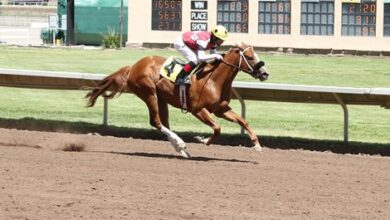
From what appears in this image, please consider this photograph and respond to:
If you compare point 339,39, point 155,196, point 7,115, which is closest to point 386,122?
point 7,115

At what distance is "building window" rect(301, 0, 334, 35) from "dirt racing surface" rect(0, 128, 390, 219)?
1889cm

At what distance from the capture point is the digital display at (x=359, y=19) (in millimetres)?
30891

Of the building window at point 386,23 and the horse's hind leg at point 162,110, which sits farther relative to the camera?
the building window at point 386,23

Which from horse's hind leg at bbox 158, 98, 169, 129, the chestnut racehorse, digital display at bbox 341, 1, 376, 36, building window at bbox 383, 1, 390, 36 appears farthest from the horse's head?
building window at bbox 383, 1, 390, 36

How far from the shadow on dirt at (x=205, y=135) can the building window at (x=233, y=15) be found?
18.1m

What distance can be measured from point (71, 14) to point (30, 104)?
877 inches

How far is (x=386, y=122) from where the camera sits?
15.9 m

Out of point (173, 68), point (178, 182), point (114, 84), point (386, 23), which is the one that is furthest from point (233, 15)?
point (178, 182)

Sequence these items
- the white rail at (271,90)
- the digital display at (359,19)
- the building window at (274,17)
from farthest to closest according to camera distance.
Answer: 1. the building window at (274,17)
2. the digital display at (359,19)
3. the white rail at (271,90)

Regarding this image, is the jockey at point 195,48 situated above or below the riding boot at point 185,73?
above

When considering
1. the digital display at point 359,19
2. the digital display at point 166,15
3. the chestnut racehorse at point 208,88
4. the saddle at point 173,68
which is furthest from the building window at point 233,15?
the saddle at point 173,68

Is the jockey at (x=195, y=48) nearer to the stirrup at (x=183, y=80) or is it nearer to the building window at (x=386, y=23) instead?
the stirrup at (x=183, y=80)

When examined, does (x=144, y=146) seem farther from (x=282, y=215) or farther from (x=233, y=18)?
(x=233, y=18)

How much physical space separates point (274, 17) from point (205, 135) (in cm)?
1934
